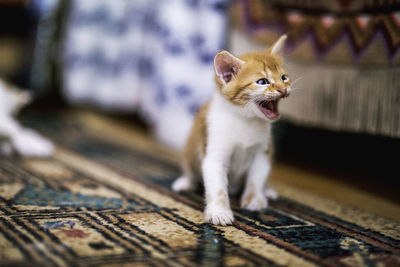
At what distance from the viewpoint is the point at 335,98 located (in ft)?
4.69

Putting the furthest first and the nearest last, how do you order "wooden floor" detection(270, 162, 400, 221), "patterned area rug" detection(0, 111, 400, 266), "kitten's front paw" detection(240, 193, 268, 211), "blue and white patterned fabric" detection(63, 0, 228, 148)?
"blue and white patterned fabric" detection(63, 0, 228, 148) → "wooden floor" detection(270, 162, 400, 221) → "kitten's front paw" detection(240, 193, 268, 211) → "patterned area rug" detection(0, 111, 400, 266)

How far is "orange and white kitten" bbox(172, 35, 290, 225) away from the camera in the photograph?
3.44 ft

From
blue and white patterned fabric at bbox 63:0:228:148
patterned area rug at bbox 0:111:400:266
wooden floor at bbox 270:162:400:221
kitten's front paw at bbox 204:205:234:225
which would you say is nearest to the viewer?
patterned area rug at bbox 0:111:400:266

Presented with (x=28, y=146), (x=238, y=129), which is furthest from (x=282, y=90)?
(x=28, y=146)

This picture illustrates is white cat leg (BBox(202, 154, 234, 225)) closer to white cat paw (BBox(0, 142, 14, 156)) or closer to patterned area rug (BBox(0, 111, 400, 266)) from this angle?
patterned area rug (BBox(0, 111, 400, 266))

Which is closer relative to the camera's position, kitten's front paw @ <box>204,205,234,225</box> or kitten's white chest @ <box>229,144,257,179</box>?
kitten's front paw @ <box>204,205,234,225</box>

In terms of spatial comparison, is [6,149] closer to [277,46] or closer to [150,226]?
[150,226]

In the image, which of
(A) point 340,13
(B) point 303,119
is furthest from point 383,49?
(B) point 303,119

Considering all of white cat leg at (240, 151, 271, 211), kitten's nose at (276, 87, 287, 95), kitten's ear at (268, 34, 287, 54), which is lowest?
white cat leg at (240, 151, 271, 211)

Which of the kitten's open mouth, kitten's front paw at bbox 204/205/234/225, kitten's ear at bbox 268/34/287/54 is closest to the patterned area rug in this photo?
kitten's front paw at bbox 204/205/234/225

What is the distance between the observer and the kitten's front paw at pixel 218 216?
100 cm

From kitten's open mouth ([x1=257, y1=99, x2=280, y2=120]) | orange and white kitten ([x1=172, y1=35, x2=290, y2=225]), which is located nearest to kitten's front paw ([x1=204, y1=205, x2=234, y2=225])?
orange and white kitten ([x1=172, y1=35, x2=290, y2=225])

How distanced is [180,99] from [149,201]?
0.86m

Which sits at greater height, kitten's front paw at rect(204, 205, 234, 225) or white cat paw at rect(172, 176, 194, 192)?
kitten's front paw at rect(204, 205, 234, 225)
